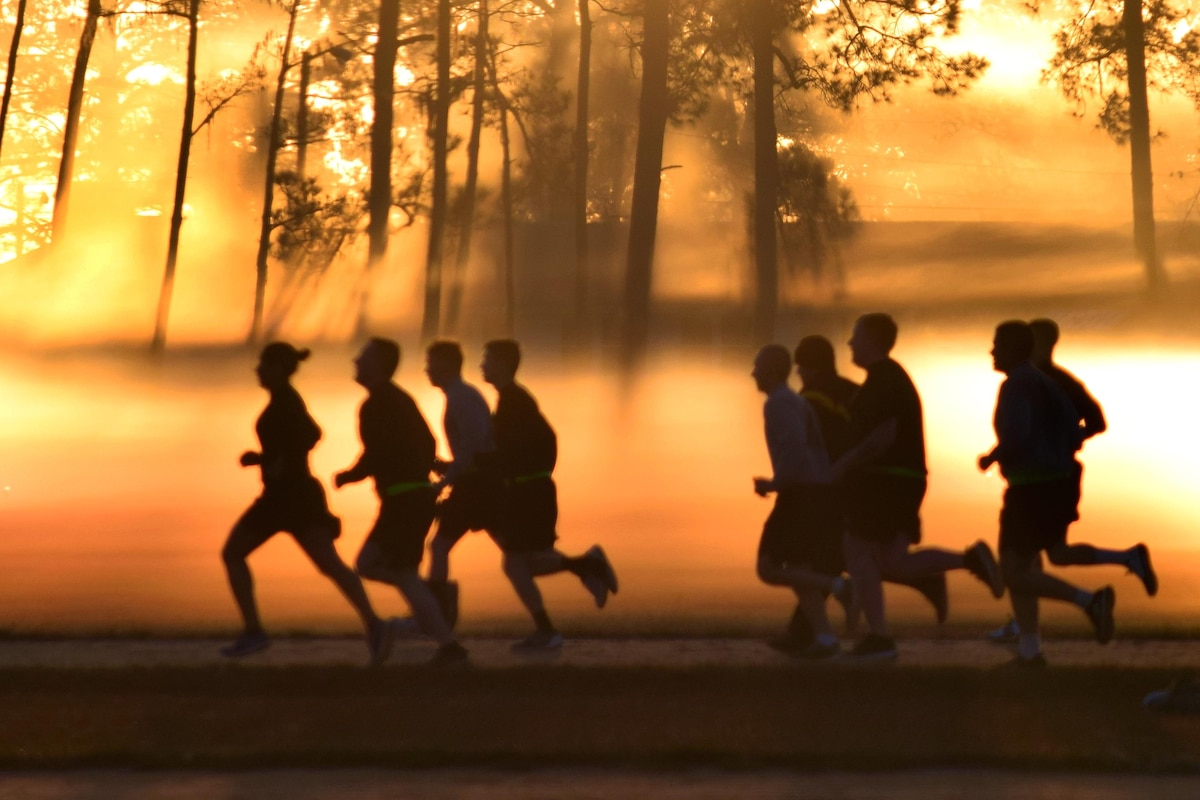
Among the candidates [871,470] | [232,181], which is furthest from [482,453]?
[232,181]

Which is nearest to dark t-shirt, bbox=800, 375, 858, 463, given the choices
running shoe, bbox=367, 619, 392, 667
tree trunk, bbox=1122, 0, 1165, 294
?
running shoe, bbox=367, 619, 392, 667

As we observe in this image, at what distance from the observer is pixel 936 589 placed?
10.1 m

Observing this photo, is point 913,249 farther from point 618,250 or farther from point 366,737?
point 366,737

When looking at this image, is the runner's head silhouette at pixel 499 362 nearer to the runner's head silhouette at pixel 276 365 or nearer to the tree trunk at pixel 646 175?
the runner's head silhouette at pixel 276 365

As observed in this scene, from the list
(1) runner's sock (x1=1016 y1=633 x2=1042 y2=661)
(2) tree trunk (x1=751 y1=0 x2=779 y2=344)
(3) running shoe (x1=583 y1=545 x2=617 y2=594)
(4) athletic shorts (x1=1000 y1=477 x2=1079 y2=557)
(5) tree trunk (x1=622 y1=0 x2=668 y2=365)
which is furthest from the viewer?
(2) tree trunk (x1=751 y1=0 x2=779 y2=344)

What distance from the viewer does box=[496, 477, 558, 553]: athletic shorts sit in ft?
33.3

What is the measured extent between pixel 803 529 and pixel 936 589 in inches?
34.4

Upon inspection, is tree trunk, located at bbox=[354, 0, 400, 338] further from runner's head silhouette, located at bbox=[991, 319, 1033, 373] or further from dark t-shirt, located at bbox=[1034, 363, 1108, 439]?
A: runner's head silhouette, located at bbox=[991, 319, 1033, 373]

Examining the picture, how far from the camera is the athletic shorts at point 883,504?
962 cm

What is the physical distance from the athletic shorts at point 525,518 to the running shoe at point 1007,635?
246 cm

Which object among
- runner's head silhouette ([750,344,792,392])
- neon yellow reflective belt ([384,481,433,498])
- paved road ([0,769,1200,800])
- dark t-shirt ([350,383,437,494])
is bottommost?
paved road ([0,769,1200,800])

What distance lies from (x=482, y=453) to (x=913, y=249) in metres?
59.3

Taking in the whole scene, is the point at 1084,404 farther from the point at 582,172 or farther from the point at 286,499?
the point at 582,172

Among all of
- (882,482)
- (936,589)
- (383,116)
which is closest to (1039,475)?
(882,482)
